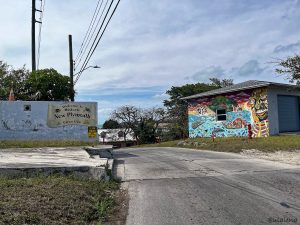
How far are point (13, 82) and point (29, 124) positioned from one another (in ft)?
Result: 49.5

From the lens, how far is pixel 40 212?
629cm

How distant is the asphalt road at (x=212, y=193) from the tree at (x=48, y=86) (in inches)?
473

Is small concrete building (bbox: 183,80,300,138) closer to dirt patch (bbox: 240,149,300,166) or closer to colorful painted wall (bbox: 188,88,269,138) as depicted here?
colorful painted wall (bbox: 188,88,269,138)

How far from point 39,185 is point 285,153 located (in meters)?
12.0

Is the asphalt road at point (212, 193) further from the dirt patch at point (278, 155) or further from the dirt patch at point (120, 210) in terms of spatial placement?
the dirt patch at point (278, 155)

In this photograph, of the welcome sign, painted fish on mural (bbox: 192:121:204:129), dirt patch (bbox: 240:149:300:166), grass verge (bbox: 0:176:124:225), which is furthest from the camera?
painted fish on mural (bbox: 192:121:204:129)

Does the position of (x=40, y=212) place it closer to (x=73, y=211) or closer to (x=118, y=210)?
(x=73, y=211)

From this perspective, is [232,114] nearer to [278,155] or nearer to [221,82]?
[278,155]

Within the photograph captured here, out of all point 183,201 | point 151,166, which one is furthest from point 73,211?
point 151,166

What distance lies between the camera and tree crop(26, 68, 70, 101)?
24.1 m

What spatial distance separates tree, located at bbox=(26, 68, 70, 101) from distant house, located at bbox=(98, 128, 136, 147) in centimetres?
2038

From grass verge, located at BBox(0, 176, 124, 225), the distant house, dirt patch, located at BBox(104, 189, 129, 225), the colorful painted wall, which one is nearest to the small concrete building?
Result: the colorful painted wall

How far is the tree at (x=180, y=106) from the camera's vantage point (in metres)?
39.2

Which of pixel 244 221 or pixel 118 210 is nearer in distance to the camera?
pixel 244 221
